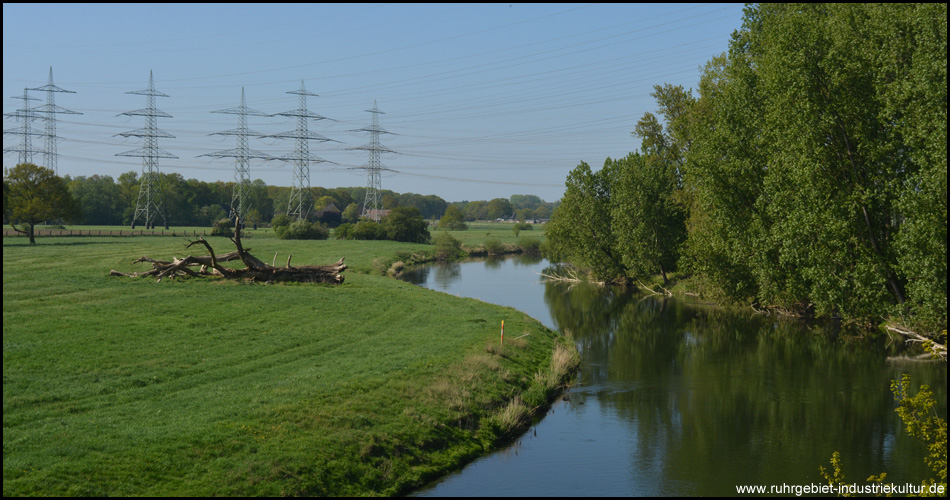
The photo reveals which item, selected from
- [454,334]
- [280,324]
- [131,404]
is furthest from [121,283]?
[131,404]

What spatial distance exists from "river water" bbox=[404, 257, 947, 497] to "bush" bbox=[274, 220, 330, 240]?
66086 millimetres

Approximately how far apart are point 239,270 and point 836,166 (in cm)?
3451

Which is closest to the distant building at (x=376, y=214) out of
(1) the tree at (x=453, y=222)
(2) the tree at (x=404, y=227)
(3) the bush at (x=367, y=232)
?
(1) the tree at (x=453, y=222)

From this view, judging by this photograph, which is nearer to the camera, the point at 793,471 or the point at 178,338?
the point at 793,471

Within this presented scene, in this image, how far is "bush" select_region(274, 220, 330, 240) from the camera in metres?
99.8

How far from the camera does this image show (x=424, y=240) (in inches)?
4286

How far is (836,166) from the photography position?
1237 inches

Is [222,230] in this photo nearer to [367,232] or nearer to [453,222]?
[367,232]

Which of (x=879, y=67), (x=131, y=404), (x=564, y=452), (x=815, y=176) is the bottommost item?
(x=564, y=452)

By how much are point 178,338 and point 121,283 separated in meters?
15.9

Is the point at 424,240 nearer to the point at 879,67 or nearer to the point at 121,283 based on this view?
the point at 121,283

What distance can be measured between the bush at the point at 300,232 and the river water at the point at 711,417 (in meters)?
66.1

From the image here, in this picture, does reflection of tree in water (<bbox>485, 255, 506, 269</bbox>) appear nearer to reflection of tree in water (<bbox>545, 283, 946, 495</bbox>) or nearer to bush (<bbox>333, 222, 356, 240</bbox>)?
bush (<bbox>333, 222, 356, 240</bbox>)

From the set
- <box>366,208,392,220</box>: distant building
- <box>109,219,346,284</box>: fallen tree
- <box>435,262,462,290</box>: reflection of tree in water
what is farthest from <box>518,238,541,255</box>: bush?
<box>109,219,346,284</box>: fallen tree
